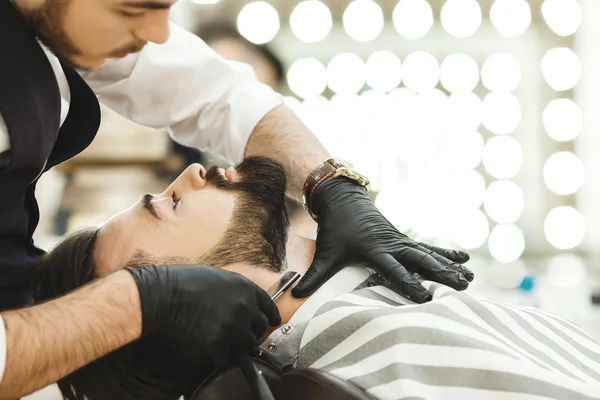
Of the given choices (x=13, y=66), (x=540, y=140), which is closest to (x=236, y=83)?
(x=13, y=66)

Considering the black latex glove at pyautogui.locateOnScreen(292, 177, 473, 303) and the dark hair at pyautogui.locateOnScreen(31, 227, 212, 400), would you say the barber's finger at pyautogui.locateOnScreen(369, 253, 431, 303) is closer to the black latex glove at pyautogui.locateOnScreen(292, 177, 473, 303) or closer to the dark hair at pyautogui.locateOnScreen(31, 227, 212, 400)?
the black latex glove at pyautogui.locateOnScreen(292, 177, 473, 303)

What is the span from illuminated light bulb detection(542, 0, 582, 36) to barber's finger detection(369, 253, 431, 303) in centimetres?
468

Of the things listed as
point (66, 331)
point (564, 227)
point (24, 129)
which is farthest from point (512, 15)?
point (66, 331)

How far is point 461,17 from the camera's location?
17.6 feet

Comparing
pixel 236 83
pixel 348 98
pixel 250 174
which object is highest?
pixel 236 83

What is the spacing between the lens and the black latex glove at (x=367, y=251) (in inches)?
53.7

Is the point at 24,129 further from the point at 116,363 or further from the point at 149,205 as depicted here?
the point at 116,363

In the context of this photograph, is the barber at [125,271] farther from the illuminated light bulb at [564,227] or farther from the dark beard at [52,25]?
the illuminated light bulb at [564,227]

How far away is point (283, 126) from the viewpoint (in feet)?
6.28

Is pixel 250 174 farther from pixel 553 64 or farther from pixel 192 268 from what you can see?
pixel 553 64

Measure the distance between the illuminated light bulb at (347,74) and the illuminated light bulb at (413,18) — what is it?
0.47 meters

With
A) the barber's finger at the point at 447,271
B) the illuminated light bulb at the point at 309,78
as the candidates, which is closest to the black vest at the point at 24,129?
the barber's finger at the point at 447,271

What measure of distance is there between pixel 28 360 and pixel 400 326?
25.8 inches

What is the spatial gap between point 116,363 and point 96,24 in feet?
2.40
